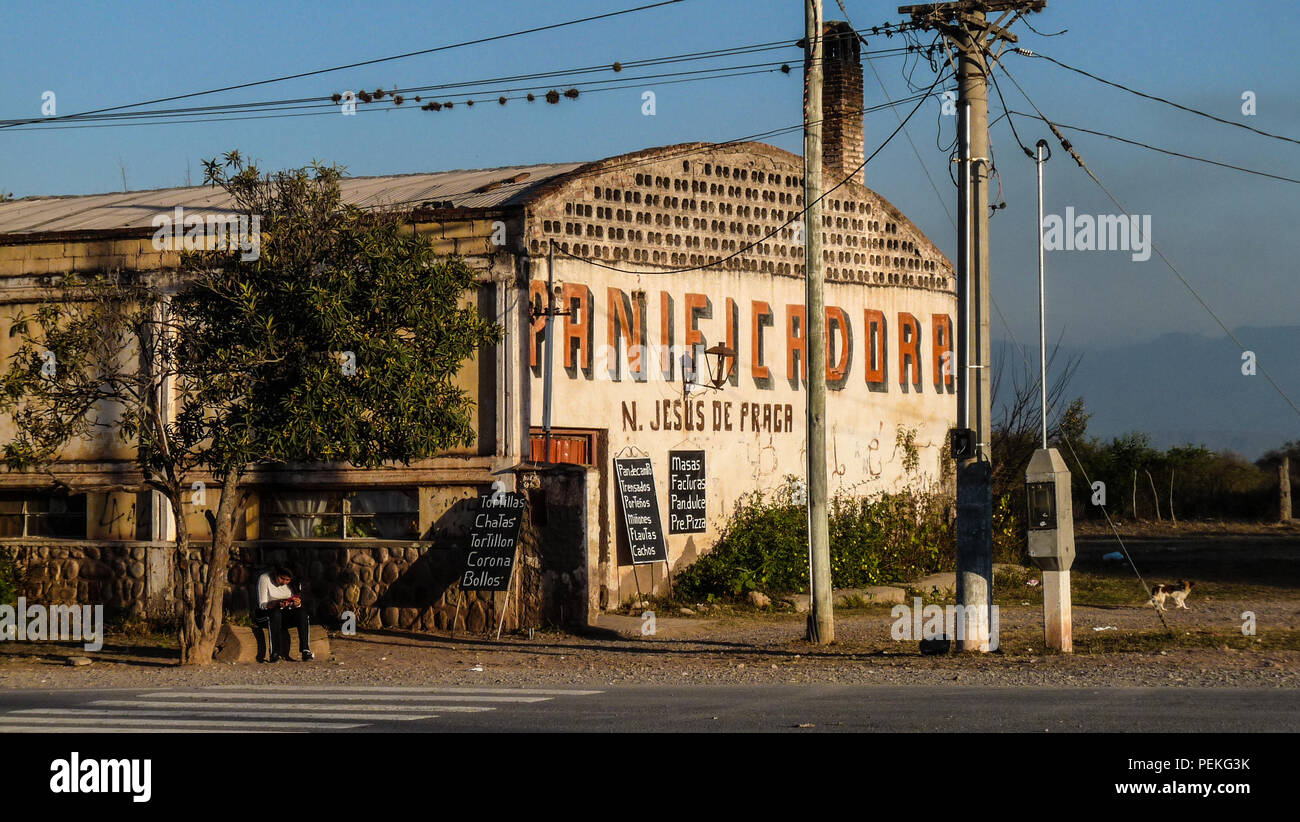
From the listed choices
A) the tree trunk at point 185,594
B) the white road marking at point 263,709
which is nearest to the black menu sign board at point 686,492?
the tree trunk at point 185,594

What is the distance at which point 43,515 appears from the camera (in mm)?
23750

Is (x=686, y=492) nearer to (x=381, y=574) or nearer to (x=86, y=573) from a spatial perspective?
(x=381, y=574)

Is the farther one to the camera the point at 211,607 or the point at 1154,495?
the point at 1154,495

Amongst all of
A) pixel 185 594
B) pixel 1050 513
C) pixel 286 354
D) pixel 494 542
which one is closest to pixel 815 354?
pixel 1050 513

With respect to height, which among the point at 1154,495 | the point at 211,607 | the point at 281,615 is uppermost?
the point at 1154,495

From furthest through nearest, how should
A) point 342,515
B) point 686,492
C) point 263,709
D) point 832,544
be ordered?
point 832,544 < point 686,492 < point 342,515 < point 263,709

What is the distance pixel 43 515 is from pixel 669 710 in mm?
15244

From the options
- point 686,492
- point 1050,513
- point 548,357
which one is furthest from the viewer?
point 686,492

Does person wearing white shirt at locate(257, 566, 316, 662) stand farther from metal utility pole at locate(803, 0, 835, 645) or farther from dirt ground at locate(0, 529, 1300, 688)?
metal utility pole at locate(803, 0, 835, 645)

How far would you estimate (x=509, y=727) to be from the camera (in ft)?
36.3
